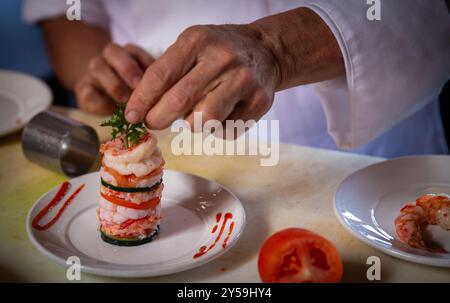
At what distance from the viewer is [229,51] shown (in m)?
1.31

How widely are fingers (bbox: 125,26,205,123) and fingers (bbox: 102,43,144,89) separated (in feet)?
1.48

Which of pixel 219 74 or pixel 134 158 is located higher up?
pixel 219 74

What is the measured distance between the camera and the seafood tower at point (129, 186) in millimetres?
1193

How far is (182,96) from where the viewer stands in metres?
1.27

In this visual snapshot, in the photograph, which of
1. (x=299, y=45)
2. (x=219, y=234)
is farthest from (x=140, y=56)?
(x=219, y=234)

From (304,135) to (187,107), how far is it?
2.54ft

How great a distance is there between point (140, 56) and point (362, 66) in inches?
25.9

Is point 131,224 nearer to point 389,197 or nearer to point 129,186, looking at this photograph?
point 129,186

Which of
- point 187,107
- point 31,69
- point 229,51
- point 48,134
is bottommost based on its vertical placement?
point 31,69

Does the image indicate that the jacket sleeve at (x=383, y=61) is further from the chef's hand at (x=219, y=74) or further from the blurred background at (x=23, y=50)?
the blurred background at (x=23, y=50)

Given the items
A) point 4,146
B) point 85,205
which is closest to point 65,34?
point 4,146

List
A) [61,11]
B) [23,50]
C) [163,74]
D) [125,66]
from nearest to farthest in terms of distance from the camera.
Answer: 1. [163,74]
2. [125,66]
3. [61,11]
4. [23,50]

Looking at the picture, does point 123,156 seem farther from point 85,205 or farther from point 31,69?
point 31,69

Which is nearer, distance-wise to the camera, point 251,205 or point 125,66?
point 251,205
